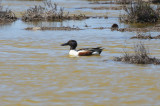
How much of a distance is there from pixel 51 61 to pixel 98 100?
199 inches

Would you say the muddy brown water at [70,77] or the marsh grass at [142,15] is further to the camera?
the marsh grass at [142,15]

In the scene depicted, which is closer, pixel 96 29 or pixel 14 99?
pixel 14 99

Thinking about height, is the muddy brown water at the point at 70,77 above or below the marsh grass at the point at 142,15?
below

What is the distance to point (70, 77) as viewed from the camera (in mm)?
11297

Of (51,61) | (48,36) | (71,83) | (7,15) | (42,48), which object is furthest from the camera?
(7,15)

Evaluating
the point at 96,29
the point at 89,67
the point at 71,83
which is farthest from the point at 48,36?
the point at 71,83

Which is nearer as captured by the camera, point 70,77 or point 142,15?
point 70,77

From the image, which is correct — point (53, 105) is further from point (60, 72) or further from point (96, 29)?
point (96, 29)

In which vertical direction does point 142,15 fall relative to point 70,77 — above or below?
above

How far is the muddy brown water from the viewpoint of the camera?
29.8 feet

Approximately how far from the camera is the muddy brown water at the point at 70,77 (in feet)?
29.8

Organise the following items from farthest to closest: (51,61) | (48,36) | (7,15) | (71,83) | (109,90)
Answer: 1. (7,15)
2. (48,36)
3. (51,61)
4. (71,83)
5. (109,90)

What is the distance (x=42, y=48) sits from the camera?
17.0 m

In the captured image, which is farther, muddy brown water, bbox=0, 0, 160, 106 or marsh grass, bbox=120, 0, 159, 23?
marsh grass, bbox=120, 0, 159, 23
